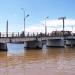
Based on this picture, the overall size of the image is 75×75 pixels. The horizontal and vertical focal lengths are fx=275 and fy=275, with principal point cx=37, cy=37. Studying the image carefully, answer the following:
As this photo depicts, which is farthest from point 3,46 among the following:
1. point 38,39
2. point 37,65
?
point 37,65

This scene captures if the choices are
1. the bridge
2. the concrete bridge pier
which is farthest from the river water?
the concrete bridge pier

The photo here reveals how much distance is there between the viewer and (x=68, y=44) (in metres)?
110

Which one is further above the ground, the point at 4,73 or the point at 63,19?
the point at 63,19

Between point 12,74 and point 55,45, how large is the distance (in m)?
69.5

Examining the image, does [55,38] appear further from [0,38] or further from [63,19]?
[0,38]

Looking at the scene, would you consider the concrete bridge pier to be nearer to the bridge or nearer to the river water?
the bridge

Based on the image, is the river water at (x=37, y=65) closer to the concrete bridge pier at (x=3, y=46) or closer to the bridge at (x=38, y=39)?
the bridge at (x=38, y=39)

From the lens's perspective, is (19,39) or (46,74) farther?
(19,39)

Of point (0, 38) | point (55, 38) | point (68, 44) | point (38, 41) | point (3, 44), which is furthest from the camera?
point (68, 44)

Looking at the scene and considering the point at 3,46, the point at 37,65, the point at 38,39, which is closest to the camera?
the point at 37,65

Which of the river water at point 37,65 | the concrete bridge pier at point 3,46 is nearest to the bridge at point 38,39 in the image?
the concrete bridge pier at point 3,46

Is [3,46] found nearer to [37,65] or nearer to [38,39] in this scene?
Answer: [38,39]

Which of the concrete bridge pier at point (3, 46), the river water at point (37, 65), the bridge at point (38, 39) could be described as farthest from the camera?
the concrete bridge pier at point (3, 46)

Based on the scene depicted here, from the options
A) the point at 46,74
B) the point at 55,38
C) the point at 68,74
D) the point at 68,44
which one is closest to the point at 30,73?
the point at 46,74
